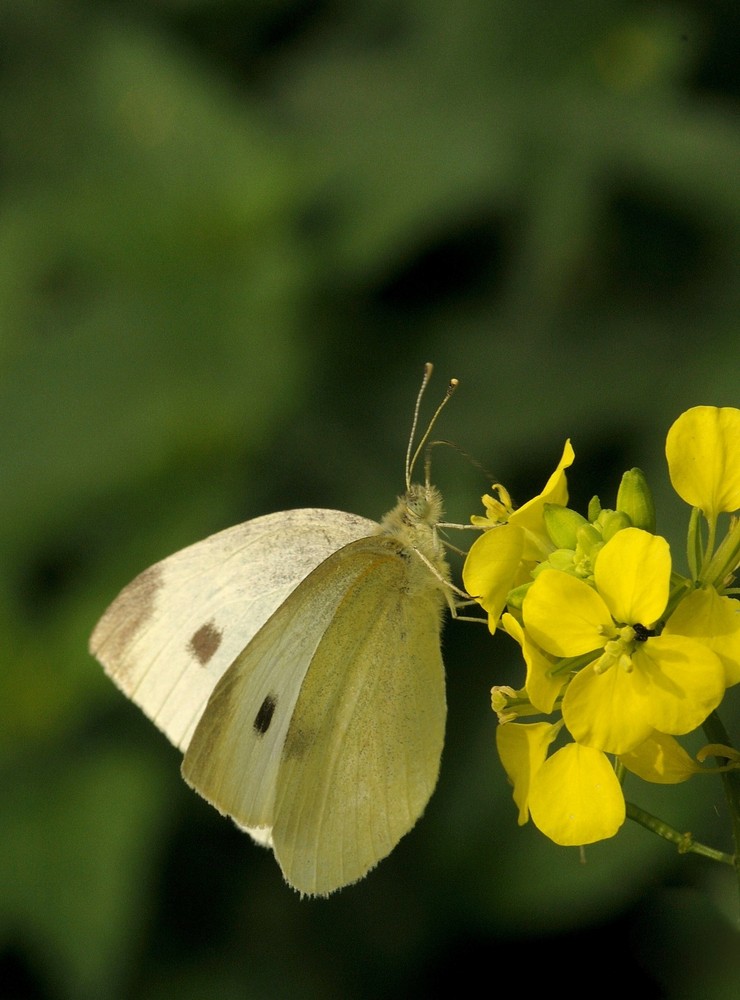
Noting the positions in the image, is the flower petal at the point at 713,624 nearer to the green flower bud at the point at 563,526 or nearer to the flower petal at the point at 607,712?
the flower petal at the point at 607,712

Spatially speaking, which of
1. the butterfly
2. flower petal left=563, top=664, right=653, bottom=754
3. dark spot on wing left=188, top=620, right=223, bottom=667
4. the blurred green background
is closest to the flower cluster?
flower petal left=563, top=664, right=653, bottom=754

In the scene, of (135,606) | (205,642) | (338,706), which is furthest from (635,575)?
(135,606)

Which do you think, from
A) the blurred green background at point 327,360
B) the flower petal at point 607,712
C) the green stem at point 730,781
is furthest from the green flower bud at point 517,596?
the blurred green background at point 327,360

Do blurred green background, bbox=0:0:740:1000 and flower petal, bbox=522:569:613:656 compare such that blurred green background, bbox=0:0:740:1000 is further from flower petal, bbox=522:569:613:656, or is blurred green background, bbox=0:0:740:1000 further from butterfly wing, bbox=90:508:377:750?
flower petal, bbox=522:569:613:656

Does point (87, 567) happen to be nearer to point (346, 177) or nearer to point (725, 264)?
point (346, 177)

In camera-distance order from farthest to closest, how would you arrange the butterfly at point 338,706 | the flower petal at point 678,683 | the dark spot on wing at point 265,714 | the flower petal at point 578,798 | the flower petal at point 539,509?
the dark spot on wing at point 265,714, the butterfly at point 338,706, the flower petal at point 539,509, the flower petal at point 578,798, the flower petal at point 678,683

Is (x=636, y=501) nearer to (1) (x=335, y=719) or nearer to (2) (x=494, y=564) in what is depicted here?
(2) (x=494, y=564)
